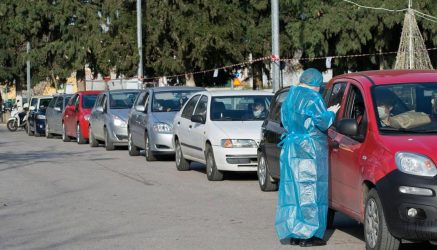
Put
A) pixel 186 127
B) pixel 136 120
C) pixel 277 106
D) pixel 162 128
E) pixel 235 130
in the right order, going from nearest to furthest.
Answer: pixel 277 106, pixel 235 130, pixel 186 127, pixel 162 128, pixel 136 120

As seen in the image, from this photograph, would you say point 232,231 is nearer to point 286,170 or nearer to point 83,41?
point 286,170

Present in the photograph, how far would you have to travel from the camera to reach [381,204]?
316 inches

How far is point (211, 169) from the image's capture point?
51.9 feet

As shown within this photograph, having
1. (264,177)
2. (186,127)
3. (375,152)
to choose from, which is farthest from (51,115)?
(375,152)

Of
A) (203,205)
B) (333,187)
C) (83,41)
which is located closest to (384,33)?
(83,41)

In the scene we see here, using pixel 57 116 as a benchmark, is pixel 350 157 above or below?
above

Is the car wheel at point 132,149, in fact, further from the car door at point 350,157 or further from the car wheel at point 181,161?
the car door at point 350,157

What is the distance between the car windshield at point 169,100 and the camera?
20.9 metres

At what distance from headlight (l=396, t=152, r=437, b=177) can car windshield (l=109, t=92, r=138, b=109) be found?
690 inches

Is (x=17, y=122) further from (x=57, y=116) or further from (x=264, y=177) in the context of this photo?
(x=264, y=177)

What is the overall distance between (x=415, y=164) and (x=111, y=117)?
56.0 ft

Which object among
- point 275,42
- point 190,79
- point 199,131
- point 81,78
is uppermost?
point 275,42

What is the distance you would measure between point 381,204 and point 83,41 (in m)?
43.8

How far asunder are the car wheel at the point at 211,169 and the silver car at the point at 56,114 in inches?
660
